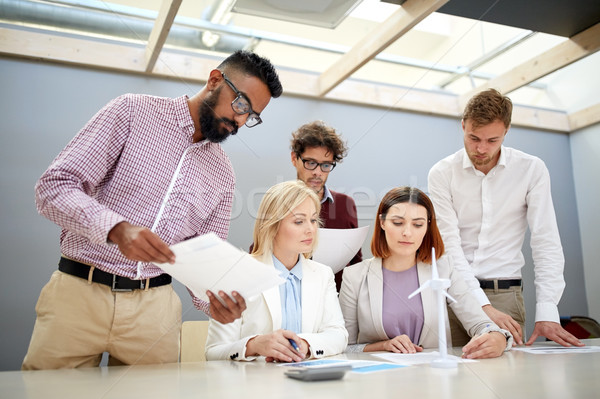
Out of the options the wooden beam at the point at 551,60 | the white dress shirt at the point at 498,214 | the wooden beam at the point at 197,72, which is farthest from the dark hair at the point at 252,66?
the wooden beam at the point at 551,60

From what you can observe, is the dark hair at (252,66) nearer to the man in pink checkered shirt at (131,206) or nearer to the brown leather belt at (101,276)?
the man in pink checkered shirt at (131,206)

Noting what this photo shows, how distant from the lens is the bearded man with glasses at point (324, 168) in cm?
229

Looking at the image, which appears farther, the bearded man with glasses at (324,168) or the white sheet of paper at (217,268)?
the bearded man with glasses at (324,168)

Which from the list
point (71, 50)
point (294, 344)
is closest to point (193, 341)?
point (294, 344)

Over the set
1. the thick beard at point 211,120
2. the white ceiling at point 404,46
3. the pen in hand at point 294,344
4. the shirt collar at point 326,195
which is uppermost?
the white ceiling at point 404,46

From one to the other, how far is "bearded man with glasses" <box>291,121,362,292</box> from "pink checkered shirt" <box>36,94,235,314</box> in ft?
2.31

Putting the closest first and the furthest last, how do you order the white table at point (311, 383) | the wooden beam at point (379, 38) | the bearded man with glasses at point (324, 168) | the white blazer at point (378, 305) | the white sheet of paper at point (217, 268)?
the white table at point (311, 383), the white sheet of paper at point (217, 268), the white blazer at point (378, 305), the bearded man with glasses at point (324, 168), the wooden beam at point (379, 38)

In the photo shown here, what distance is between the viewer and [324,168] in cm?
230

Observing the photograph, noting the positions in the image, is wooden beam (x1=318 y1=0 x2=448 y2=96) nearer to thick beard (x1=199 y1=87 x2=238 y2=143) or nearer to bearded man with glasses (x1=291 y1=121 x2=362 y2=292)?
bearded man with glasses (x1=291 y1=121 x2=362 y2=292)

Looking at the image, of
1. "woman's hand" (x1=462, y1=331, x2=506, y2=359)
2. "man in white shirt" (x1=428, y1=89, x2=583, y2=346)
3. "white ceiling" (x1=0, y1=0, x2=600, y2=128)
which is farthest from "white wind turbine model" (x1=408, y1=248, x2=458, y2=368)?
"white ceiling" (x1=0, y1=0, x2=600, y2=128)

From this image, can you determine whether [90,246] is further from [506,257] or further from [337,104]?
[337,104]

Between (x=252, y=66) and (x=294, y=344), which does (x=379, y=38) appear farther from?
(x=294, y=344)

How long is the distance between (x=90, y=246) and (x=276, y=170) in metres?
2.14

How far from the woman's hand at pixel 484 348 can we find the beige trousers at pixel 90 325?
901mm
